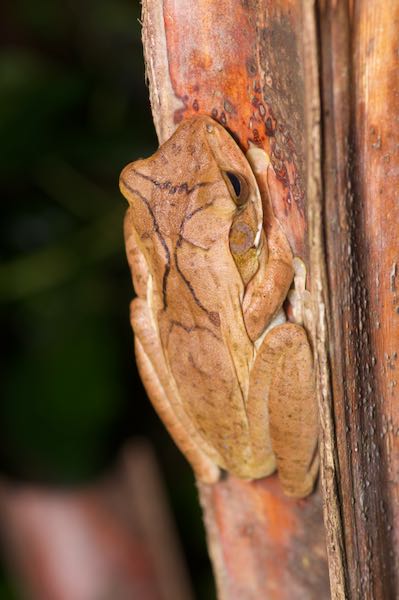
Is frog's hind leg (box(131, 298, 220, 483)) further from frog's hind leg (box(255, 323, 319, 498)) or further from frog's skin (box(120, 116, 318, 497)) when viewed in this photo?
frog's hind leg (box(255, 323, 319, 498))

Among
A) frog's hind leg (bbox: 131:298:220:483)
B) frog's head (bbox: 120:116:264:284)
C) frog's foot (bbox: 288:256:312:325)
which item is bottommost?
frog's hind leg (bbox: 131:298:220:483)

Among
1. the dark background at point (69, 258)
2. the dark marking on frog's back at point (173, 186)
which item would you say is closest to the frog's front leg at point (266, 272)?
the dark marking on frog's back at point (173, 186)

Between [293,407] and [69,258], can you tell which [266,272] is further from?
[69,258]

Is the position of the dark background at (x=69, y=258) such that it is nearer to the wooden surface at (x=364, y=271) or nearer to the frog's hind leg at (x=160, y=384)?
the frog's hind leg at (x=160, y=384)

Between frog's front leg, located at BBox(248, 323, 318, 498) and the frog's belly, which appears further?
the frog's belly

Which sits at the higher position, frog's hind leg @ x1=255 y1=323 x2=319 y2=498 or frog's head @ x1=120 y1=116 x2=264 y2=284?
frog's head @ x1=120 y1=116 x2=264 y2=284

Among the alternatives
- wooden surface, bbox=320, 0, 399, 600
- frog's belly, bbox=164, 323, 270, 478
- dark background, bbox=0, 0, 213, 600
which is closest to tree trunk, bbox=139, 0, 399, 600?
wooden surface, bbox=320, 0, 399, 600
